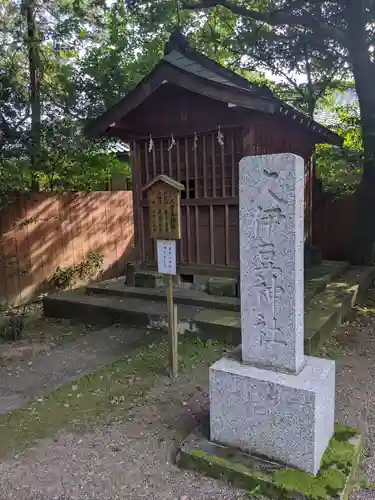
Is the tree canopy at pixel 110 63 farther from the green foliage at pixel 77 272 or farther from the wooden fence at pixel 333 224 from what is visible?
the green foliage at pixel 77 272

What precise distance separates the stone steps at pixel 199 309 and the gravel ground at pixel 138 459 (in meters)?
1.15

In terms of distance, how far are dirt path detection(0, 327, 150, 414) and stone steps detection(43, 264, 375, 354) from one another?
293mm

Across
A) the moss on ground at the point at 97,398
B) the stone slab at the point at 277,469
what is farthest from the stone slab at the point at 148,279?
the stone slab at the point at 277,469

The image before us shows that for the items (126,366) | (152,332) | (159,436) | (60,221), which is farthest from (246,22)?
(159,436)

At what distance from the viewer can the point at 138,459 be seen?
3.00 metres

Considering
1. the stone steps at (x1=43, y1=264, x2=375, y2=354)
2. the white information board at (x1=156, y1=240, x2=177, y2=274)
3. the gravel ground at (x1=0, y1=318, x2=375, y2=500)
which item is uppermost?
the white information board at (x1=156, y1=240, x2=177, y2=274)

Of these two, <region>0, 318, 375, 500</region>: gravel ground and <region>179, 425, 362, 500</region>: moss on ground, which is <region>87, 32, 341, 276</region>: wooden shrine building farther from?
<region>179, 425, 362, 500</region>: moss on ground

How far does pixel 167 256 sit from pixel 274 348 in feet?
5.86

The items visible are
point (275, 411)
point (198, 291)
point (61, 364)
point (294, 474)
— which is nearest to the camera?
point (294, 474)

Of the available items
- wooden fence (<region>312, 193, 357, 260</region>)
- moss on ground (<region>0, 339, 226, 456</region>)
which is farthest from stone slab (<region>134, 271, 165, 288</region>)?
wooden fence (<region>312, 193, 357, 260</region>)

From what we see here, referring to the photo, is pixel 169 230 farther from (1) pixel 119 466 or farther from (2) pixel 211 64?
(2) pixel 211 64

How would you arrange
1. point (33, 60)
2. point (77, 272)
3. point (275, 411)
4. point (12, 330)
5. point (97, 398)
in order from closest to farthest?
point (275, 411) < point (97, 398) < point (12, 330) < point (33, 60) < point (77, 272)

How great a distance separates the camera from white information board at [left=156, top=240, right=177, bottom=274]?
166 inches

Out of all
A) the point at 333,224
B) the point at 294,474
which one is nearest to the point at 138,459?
the point at 294,474
